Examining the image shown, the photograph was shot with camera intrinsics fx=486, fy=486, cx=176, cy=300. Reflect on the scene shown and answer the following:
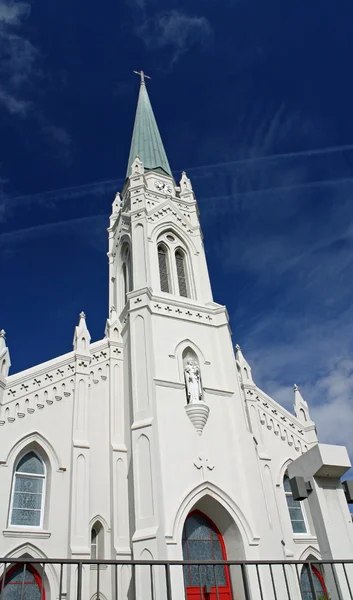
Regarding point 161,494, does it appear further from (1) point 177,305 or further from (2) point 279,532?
(1) point 177,305

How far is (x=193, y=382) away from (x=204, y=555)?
17.4ft

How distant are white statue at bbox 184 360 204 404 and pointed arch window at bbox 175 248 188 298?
13.6 feet

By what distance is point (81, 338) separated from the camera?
17.4m

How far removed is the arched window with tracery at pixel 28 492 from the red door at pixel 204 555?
172 inches

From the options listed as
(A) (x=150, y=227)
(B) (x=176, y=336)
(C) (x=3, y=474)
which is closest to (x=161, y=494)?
(C) (x=3, y=474)

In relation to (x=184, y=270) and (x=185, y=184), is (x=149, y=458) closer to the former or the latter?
(x=184, y=270)

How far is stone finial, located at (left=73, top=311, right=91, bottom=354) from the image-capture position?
17.2 m

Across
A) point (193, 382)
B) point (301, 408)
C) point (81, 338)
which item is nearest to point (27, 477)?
point (81, 338)

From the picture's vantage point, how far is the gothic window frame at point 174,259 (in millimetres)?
20531

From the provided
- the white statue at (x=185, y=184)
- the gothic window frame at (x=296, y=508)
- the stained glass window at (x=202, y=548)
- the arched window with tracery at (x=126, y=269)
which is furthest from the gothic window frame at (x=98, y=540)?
the white statue at (x=185, y=184)

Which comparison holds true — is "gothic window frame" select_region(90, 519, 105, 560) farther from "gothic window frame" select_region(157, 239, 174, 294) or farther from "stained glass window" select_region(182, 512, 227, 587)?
"gothic window frame" select_region(157, 239, 174, 294)

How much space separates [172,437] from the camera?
15.1 meters

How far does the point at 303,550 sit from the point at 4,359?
12.1 m

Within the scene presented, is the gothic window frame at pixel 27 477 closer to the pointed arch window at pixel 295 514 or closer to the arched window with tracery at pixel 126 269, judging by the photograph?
the arched window with tracery at pixel 126 269
